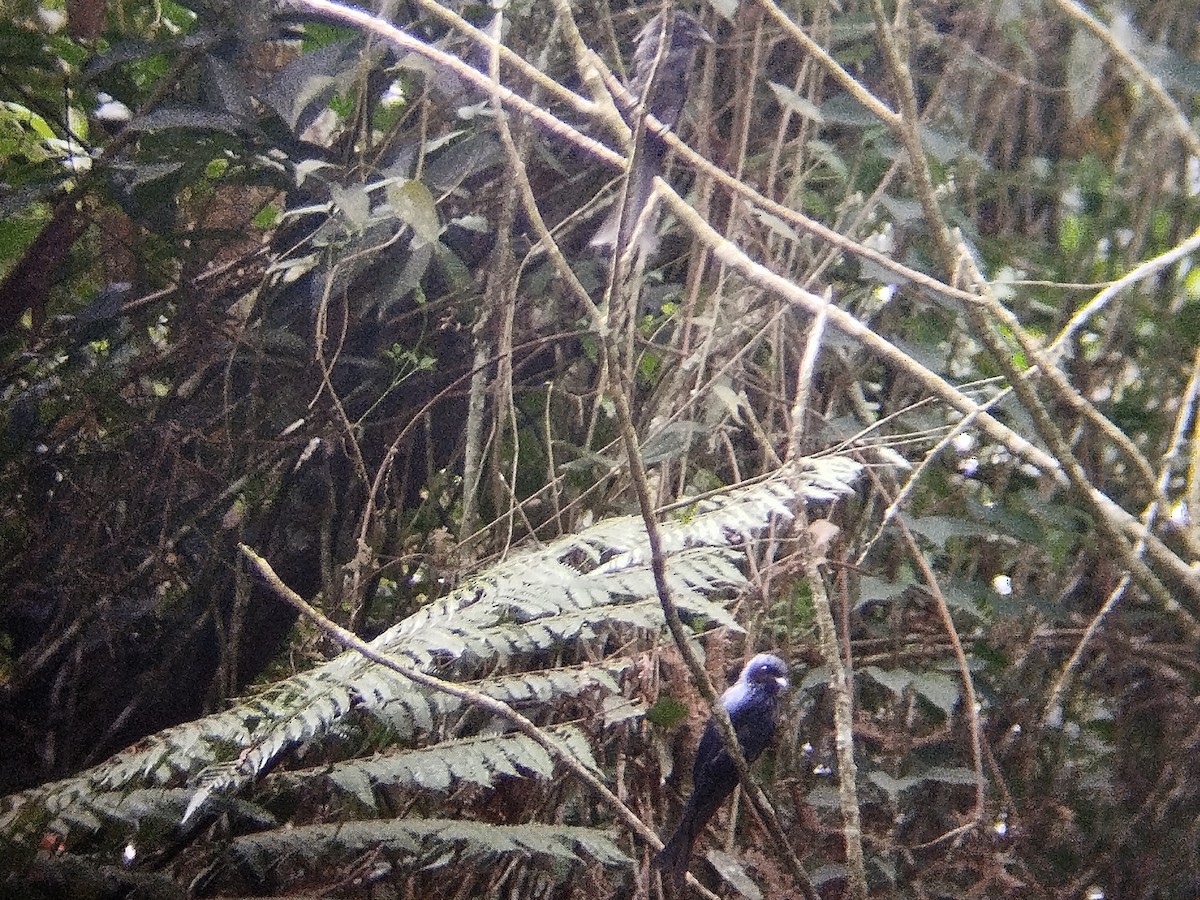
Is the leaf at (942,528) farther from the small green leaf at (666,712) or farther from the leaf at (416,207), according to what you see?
the leaf at (416,207)

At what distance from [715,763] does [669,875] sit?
0.17 m

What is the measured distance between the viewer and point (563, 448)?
2.29 metres

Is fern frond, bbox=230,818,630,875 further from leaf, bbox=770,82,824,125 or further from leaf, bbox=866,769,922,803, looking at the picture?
leaf, bbox=770,82,824,125

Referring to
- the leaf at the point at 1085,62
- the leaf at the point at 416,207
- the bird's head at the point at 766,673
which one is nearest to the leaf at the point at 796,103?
the leaf at the point at 1085,62

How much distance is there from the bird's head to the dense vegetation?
0.07 m

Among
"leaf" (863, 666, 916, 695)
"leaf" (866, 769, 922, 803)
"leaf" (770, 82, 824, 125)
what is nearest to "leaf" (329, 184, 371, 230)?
"leaf" (770, 82, 824, 125)

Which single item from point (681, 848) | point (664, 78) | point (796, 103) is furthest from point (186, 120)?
point (681, 848)

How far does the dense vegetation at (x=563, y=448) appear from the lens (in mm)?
1782

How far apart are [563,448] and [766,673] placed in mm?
722

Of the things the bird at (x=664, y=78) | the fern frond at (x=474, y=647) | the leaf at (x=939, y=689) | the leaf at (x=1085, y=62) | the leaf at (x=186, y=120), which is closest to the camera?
the fern frond at (x=474, y=647)

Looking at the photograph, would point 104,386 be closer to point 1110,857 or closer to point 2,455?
point 2,455

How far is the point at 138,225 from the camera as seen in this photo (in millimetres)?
2363

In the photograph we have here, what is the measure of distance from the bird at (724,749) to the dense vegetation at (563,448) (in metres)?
0.07

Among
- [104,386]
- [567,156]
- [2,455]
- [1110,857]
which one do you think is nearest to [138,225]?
[104,386]
